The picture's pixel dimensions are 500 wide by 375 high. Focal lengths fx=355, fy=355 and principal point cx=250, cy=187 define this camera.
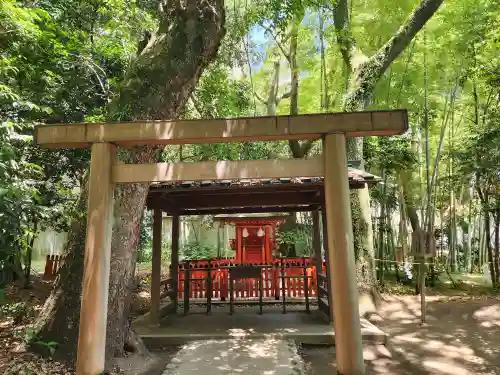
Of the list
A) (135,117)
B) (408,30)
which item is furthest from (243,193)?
(408,30)

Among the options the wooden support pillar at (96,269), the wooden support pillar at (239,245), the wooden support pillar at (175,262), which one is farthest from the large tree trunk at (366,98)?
the wooden support pillar at (96,269)

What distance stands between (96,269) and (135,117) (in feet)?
8.16

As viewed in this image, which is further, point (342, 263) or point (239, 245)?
point (239, 245)

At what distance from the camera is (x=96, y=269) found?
10.1ft

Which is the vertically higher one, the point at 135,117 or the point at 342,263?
the point at 135,117

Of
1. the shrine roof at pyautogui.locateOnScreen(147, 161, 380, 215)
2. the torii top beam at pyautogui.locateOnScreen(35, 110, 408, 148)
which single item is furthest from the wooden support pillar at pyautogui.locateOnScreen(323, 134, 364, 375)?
the shrine roof at pyautogui.locateOnScreen(147, 161, 380, 215)

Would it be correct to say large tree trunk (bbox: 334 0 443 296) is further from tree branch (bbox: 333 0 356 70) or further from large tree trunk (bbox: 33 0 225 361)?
large tree trunk (bbox: 33 0 225 361)

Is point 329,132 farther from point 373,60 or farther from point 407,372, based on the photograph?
point 373,60

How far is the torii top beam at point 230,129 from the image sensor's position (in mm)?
→ 3104

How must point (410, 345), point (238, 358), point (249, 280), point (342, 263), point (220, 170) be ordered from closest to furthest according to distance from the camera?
point (342, 263)
point (220, 170)
point (238, 358)
point (410, 345)
point (249, 280)

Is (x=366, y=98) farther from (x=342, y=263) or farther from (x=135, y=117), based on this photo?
(x=342, y=263)

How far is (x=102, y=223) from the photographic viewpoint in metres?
3.14

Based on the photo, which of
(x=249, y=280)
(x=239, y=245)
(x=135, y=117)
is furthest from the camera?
(x=239, y=245)

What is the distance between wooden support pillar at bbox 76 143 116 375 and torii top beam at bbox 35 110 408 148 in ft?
0.58
